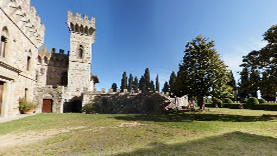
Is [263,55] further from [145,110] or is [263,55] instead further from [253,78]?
[145,110]

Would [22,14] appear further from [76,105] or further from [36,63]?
[76,105]

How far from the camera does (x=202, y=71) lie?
15.5m

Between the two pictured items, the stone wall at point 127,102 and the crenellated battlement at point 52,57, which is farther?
the crenellated battlement at point 52,57

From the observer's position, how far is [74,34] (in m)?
24.2

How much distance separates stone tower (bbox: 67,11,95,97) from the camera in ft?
74.1

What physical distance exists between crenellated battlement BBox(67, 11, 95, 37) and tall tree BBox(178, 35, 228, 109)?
18.7m

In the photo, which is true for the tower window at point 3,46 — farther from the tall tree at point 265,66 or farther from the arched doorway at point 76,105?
the tall tree at point 265,66

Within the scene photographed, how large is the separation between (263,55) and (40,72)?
31417mm

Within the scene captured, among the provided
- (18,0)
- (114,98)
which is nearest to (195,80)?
(114,98)

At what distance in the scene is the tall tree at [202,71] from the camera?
1530cm

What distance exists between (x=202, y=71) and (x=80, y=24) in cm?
2276

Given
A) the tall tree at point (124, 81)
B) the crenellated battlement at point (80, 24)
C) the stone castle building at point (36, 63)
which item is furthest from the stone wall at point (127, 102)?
the tall tree at point (124, 81)

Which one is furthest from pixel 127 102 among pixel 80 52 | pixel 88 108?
pixel 80 52

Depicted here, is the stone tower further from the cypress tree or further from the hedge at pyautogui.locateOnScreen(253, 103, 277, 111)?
the cypress tree
